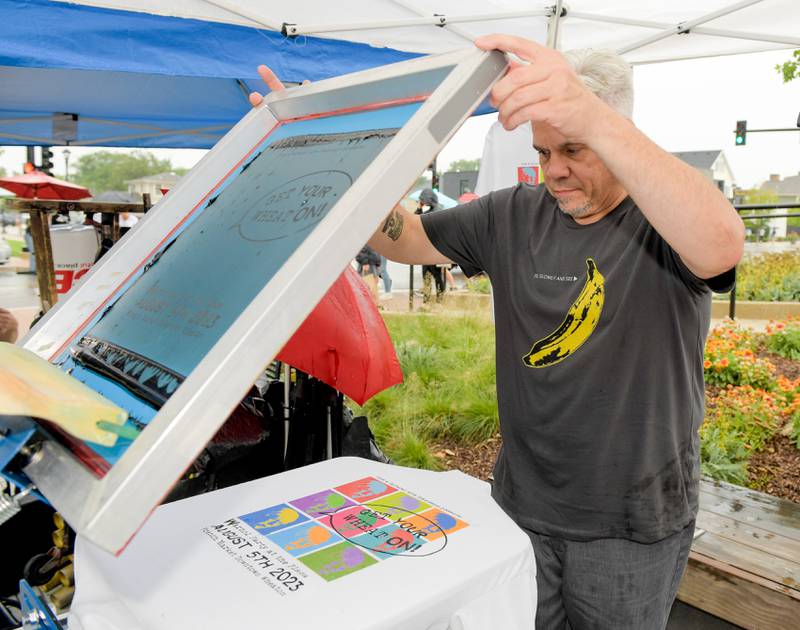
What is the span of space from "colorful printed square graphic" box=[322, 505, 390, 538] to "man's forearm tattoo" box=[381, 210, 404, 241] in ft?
2.61

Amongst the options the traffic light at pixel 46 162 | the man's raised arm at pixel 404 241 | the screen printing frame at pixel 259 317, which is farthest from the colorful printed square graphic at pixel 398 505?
the traffic light at pixel 46 162

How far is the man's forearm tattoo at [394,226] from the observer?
1847 millimetres

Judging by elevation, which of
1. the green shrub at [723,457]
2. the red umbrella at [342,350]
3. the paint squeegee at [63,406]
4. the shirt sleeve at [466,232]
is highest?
the shirt sleeve at [466,232]

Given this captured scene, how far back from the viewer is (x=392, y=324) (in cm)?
776

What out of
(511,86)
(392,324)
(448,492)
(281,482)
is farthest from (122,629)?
(392,324)

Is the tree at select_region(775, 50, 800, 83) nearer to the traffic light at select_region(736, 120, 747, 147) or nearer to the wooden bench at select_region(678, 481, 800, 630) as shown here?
the traffic light at select_region(736, 120, 747, 147)

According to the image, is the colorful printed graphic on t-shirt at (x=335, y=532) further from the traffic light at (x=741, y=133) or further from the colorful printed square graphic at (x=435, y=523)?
the traffic light at (x=741, y=133)

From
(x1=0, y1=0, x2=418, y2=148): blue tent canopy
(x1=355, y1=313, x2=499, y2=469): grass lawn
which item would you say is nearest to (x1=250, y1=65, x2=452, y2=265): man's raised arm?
(x1=0, y1=0, x2=418, y2=148): blue tent canopy

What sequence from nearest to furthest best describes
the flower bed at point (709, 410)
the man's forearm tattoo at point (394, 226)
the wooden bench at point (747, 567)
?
the man's forearm tattoo at point (394, 226)
the wooden bench at point (747, 567)
the flower bed at point (709, 410)

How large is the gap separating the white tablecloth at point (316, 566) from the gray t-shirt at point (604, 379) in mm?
284

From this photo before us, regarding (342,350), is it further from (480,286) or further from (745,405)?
(480,286)

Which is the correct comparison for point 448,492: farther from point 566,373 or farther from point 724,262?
point 724,262

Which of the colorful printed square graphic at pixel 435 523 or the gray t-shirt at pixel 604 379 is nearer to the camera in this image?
the colorful printed square graphic at pixel 435 523

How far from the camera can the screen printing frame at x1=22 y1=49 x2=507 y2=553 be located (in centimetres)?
63
